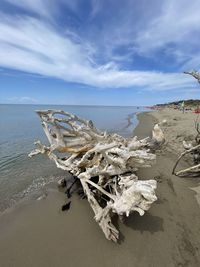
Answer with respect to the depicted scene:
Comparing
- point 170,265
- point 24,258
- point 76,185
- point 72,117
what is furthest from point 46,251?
point 72,117

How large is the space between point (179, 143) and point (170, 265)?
10035mm

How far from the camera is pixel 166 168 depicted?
8.36 m

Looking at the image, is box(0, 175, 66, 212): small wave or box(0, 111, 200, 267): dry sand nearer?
box(0, 111, 200, 267): dry sand

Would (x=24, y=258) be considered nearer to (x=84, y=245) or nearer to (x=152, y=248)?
(x=84, y=245)

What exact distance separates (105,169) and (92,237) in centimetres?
168

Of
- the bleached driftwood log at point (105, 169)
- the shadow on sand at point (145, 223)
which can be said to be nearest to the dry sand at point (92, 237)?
the shadow on sand at point (145, 223)

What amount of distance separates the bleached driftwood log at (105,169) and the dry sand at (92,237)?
0.43 meters

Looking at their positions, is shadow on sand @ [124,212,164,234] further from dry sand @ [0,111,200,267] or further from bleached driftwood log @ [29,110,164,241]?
bleached driftwood log @ [29,110,164,241]

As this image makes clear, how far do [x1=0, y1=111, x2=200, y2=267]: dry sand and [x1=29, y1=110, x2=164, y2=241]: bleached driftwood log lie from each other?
1.42ft

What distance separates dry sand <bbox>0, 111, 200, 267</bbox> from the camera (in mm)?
3785

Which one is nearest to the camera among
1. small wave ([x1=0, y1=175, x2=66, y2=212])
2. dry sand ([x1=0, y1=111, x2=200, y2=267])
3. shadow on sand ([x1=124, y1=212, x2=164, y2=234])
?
dry sand ([x1=0, y1=111, x2=200, y2=267])

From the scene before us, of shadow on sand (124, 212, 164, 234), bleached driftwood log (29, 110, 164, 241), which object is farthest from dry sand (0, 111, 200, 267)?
bleached driftwood log (29, 110, 164, 241)

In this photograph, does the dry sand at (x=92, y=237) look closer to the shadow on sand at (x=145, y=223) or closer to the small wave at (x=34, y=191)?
the shadow on sand at (x=145, y=223)

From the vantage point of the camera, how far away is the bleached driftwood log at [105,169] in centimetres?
386
